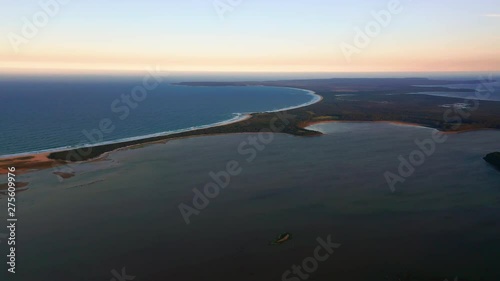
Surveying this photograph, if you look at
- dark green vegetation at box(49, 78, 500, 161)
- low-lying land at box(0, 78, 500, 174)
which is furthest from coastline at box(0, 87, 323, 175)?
dark green vegetation at box(49, 78, 500, 161)

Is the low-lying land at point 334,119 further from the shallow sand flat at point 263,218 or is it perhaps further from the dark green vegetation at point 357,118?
the shallow sand flat at point 263,218

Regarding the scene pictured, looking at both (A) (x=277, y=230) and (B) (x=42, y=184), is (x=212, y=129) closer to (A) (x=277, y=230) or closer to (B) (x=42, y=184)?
(B) (x=42, y=184)

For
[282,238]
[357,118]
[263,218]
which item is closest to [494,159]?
[263,218]

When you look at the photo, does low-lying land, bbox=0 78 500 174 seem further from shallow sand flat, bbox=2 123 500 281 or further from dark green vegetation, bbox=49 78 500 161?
shallow sand flat, bbox=2 123 500 281

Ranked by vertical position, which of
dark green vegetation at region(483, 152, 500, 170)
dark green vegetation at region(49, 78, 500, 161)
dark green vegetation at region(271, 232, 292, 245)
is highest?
dark green vegetation at region(49, 78, 500, 161)

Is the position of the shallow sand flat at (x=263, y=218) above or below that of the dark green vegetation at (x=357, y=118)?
below

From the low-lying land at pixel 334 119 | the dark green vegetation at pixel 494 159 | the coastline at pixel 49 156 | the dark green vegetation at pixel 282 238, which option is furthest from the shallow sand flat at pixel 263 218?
the low-lying land at pixel 334 119

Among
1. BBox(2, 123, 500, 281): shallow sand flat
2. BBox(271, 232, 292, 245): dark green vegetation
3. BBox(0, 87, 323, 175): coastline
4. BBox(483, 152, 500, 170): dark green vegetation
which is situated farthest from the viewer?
BBox(483, 152, 500, 170): dark green vegetation

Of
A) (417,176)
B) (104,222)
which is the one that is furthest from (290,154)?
(104,222)

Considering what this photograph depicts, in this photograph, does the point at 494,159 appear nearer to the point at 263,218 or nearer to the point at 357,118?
the point at 263,218

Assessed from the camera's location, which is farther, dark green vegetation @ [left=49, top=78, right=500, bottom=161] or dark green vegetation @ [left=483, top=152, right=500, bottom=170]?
dark green vegetation @ [left=49, top=78, right=500, bottom=161]

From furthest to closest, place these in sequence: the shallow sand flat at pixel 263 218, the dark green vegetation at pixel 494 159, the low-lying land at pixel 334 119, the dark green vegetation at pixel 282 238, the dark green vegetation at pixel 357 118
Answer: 1. the dark green vegetation at pixel 357 118
2. the low-lying land at pixel 334 119
3. the dark green vegetation at pixel 494 159
4. the dark green vegetation at pixel 282 238
5. the shallow sand flat at pixel 263 218
